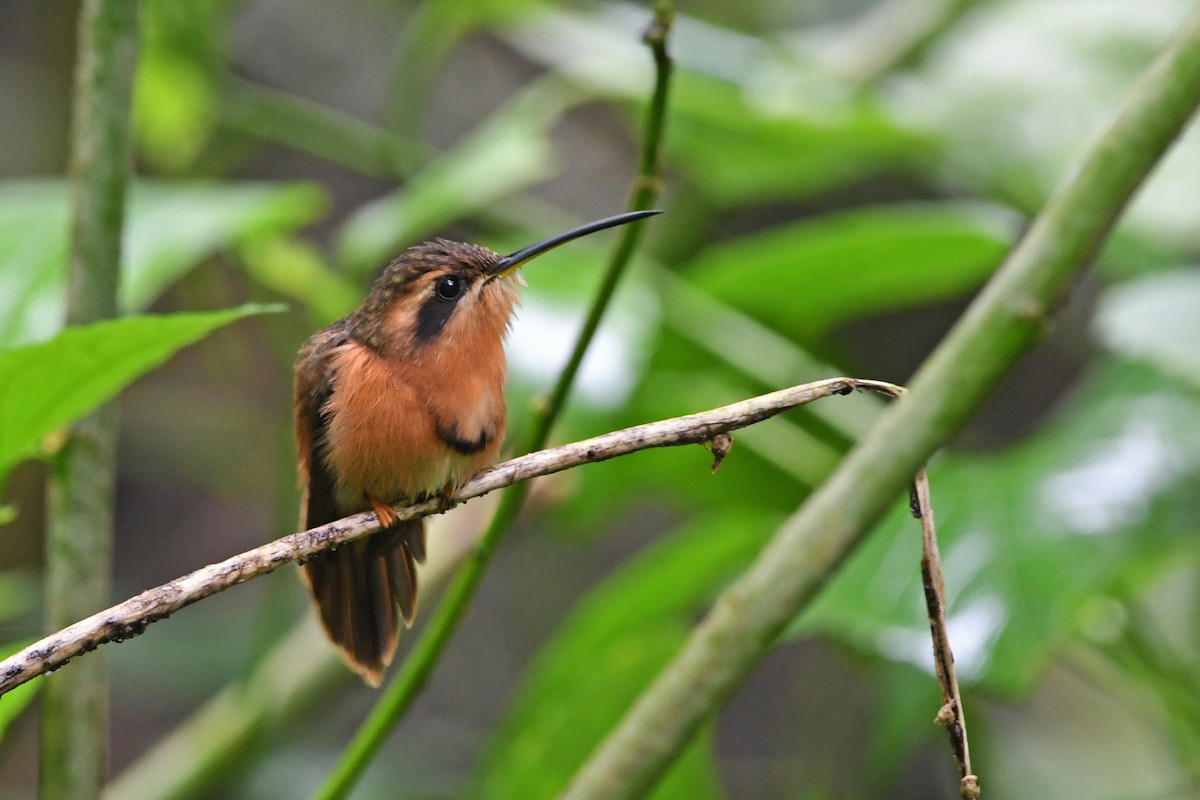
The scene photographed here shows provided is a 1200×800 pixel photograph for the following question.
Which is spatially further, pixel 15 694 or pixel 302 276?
pixel 302 276

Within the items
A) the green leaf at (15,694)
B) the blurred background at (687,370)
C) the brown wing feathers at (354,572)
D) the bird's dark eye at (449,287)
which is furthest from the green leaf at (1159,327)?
the green leaf at (15,694)

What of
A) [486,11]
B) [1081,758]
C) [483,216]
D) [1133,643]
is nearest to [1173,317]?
[1133,643]

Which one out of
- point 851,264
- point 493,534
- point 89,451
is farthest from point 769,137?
point 89,451

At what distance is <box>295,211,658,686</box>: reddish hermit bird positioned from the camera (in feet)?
4.82

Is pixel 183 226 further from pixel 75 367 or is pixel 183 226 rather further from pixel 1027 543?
pixel 1027 543

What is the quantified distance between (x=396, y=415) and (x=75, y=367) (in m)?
0.41

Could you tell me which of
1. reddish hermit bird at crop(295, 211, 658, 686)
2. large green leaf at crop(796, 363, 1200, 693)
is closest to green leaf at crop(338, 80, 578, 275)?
reddish hermit bird at crop(295, 211, 658, 686)

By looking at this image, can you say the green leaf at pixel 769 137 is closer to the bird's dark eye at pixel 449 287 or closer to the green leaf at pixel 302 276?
the green leaf at pixel 302 276

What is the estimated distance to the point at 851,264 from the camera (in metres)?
2.29

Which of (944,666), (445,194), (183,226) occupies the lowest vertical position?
(944,666)

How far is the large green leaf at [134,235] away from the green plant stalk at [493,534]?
559mm

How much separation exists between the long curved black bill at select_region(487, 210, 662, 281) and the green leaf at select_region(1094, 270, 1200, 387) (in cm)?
92

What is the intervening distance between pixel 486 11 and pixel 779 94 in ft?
2.44

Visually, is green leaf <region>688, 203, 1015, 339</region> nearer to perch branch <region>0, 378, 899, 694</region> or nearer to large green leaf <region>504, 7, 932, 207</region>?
large green leaf <region>504, 7, 932, 207</region>
